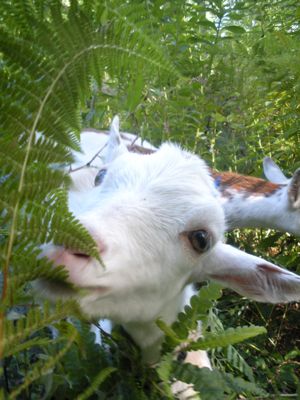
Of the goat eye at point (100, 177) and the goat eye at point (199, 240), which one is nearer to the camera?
the goat eye at point (199, 240)

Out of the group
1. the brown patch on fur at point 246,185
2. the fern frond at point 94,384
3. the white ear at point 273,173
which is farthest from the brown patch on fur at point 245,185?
the fern frond at point 94,384

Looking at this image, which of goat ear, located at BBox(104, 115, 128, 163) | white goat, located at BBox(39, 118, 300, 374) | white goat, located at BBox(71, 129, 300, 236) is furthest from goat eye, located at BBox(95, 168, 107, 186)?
white goat, located at BBox(71, 129, 300, 236)

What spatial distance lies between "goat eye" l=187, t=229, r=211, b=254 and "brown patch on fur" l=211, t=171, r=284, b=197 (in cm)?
279

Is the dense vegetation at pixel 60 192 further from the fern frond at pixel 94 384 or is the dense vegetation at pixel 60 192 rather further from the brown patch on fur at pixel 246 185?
the brown patch on fur at pixel 246 185

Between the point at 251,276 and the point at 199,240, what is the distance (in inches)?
19.9

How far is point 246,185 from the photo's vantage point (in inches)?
212

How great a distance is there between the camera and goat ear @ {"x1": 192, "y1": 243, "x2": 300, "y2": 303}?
2652 millimetres

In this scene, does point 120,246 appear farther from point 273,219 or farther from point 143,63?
point 273,219

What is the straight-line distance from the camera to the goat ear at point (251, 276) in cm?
265

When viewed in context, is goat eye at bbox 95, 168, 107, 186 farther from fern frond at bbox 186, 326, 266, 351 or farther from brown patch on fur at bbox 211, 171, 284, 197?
brown patch on fur at bbox 211, 171, 284, 197

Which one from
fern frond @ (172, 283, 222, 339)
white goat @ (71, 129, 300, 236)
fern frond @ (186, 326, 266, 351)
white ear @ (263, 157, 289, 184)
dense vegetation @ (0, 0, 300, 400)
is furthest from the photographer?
white ear @ (263, 157, 289, 184)

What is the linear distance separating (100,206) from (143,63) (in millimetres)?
875

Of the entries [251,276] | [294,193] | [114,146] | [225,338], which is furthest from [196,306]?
[294,193]

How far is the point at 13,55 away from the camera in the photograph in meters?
1.25
